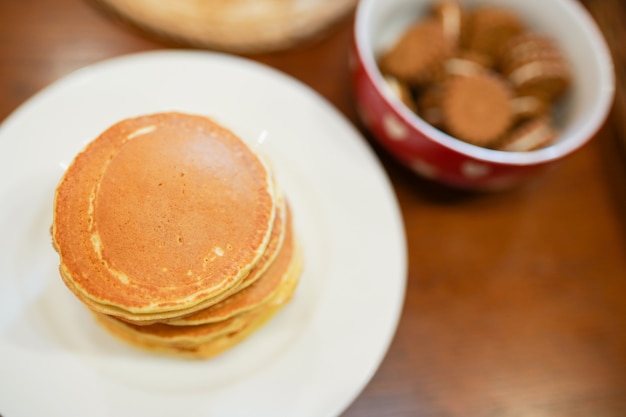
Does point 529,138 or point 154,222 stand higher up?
point 154,222

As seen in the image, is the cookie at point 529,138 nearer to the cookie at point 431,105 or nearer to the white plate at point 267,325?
the cookie at point 431,105

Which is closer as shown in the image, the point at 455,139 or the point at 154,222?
the point at 154,222

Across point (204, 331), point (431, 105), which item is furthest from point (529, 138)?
point (204, 331)

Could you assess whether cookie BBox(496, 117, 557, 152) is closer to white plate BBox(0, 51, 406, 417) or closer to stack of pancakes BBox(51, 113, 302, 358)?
white plate BBox(0, 51, 406, 417)

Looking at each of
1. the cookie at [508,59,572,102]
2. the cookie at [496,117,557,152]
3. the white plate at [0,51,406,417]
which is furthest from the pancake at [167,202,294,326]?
the cookie at [508,59,572,102]

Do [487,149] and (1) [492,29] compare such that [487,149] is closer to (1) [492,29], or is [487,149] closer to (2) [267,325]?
(1) [492,29]

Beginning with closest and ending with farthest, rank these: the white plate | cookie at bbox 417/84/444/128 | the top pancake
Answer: the top pancake → the white plate → cookie at bbox 417/84/444/128

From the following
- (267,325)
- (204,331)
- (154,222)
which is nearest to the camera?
(154,222)
